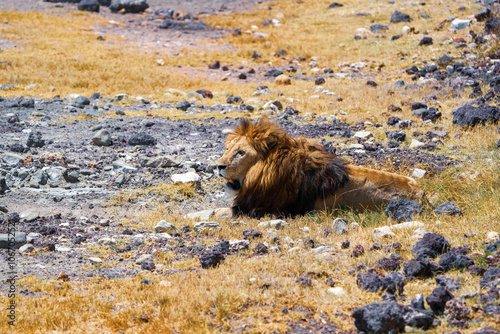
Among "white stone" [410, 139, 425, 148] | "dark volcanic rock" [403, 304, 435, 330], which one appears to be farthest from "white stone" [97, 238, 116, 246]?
"white stone" [410, 139, 425, 148]

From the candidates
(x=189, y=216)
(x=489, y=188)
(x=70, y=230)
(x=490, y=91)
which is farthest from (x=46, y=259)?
(x=490, y=91)

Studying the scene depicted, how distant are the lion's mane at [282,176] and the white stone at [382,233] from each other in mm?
1086

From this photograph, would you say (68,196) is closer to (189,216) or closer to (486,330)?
(189,216)

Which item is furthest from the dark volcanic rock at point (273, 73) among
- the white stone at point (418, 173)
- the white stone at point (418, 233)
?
the white stone at point (418, 233)

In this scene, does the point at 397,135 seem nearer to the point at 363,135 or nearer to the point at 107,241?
the point at 363,135

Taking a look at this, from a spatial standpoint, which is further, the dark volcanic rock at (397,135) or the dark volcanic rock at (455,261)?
the dark volcanic rock at (397,135)

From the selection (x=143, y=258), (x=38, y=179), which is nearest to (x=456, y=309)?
(x=143, y=258)

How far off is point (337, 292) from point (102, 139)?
671 cm

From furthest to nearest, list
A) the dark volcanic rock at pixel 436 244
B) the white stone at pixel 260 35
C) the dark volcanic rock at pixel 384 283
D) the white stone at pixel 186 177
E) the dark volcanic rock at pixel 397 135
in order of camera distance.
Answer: the white stone at pixel 260 35 < the dark volcanic rock at pixel 397 135 < the white stone at pixel 186 177 < the dark volcanic rock at pixel 436 244 < the dark volcanic rock at pixel 384 283

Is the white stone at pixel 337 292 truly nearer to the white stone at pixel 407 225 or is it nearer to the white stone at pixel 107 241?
the white stone at pixel 407 225

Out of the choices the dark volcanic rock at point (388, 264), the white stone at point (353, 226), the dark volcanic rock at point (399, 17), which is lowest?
the white stone at point (353, 226)

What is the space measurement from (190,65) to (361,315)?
16474 mm

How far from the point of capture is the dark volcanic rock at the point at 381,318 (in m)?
3.57

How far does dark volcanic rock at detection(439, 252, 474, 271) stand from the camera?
4516mm
